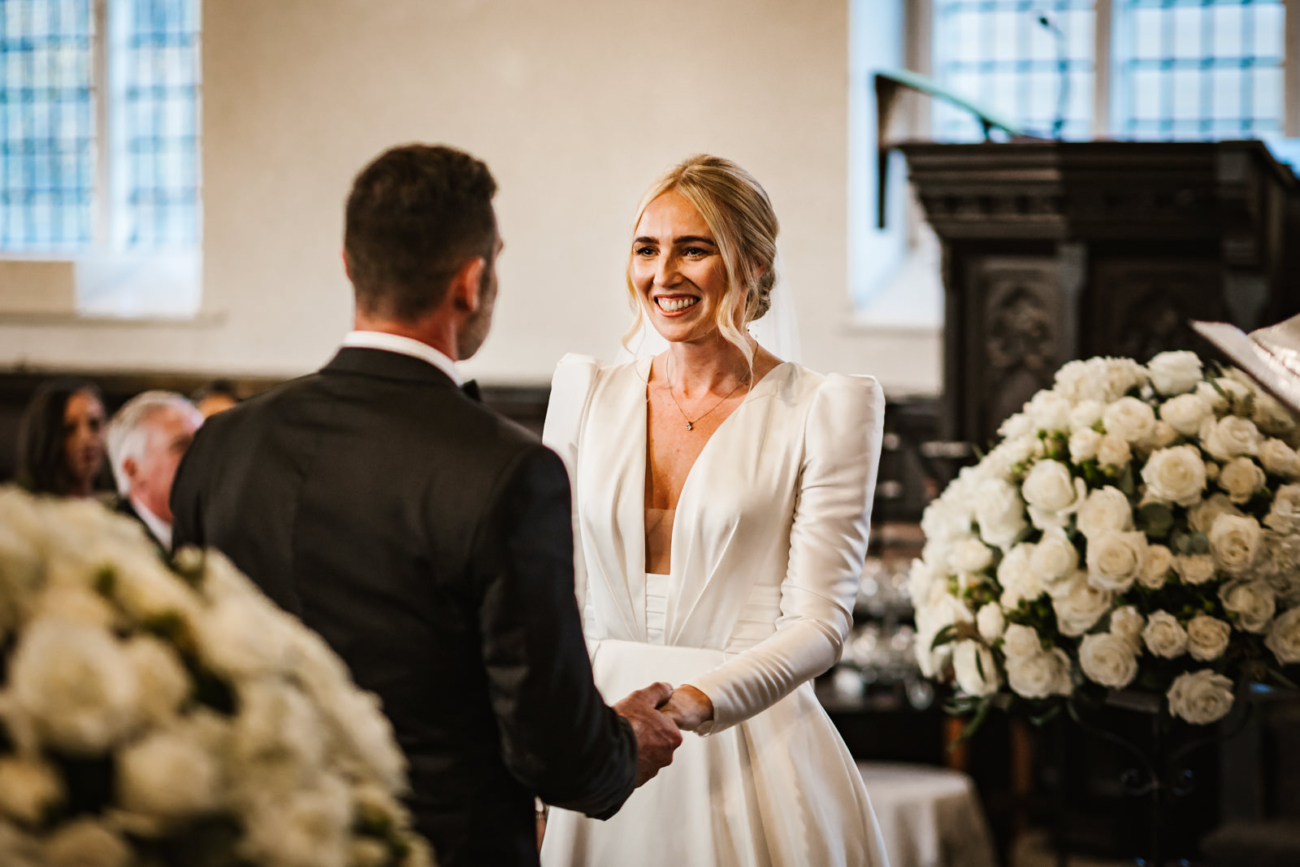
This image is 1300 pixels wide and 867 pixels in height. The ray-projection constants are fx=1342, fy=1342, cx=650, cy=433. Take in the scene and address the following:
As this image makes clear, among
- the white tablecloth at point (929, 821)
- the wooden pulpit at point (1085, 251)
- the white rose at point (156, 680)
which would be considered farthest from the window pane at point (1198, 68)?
the white rose at point (156, 680)

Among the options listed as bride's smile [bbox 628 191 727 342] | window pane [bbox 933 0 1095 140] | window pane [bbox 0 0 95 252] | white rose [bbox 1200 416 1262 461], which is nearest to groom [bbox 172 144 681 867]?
bride's smile [bbox 628 191 727 342]

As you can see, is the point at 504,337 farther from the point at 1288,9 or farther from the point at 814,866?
the point at 814,866

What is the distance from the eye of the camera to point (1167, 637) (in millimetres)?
2252

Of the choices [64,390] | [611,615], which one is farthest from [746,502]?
[64,390]

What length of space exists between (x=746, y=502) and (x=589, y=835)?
0.62 m

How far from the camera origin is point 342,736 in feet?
3.28

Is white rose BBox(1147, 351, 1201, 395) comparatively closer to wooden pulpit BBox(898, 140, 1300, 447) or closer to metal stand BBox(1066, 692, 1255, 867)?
metal stand BBox(1066, 692, 1255, 867)

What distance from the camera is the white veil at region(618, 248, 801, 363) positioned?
249 centimetres

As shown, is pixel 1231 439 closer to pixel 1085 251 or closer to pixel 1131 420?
pixel 1131 420

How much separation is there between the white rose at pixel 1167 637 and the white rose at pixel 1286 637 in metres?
0.15

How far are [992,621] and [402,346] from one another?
1.32 meters

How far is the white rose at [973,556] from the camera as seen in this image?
249cm

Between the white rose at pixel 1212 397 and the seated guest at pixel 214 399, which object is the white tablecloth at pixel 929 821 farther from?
the seated guest at pixel 214 399

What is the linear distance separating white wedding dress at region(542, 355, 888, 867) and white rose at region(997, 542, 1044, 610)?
337mm
